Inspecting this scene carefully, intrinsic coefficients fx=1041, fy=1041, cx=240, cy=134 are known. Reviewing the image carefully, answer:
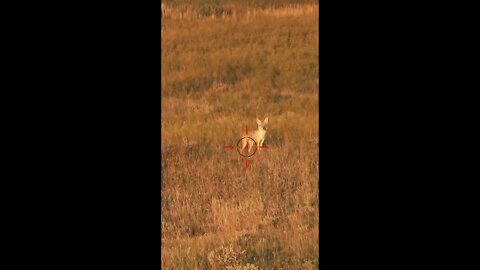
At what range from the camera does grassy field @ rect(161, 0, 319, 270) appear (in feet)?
22.0

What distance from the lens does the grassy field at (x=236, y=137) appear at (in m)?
6.69

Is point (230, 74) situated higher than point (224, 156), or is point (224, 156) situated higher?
point (230, 74)

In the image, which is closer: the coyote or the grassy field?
the grassy field

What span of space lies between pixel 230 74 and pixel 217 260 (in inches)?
48.5

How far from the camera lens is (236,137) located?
686 cm

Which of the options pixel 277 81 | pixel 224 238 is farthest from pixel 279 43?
pixel 224 238

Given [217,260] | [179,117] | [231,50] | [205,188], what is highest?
[231,50]

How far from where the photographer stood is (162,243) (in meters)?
6.69

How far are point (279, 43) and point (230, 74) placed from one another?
383 millimetres

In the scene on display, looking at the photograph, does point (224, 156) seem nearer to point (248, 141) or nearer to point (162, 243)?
point (248, 141)

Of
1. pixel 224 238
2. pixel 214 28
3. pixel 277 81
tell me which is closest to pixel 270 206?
pixel 224 238

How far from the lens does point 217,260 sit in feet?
21.8

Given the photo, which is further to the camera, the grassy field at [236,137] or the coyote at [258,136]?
the coyote at [258,136]

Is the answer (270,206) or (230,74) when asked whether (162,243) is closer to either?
(270,206)
